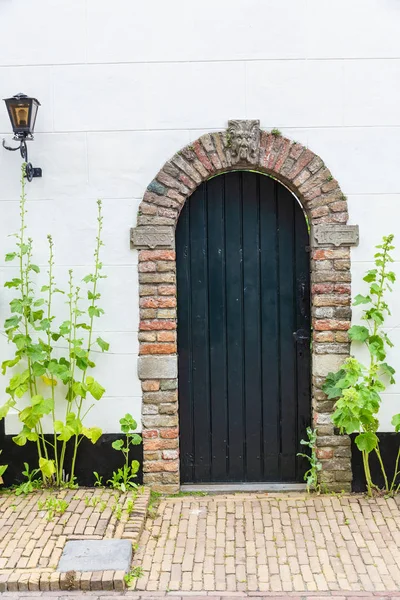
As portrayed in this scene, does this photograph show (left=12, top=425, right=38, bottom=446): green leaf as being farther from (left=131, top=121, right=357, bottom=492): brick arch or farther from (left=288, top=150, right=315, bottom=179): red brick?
(left=288, top=150, right=315, bottom=179): red brick

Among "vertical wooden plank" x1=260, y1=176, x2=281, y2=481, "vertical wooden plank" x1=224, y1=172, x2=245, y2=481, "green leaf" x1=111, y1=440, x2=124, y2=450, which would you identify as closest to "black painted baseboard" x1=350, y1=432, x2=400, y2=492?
"vertical wooden plank" x1=260, y1=176, x2=281, y2=481

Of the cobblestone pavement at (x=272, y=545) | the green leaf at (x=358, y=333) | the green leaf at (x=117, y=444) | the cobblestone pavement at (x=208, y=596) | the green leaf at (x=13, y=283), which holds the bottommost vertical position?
the cobblestone pavement at (x=208, y=596)

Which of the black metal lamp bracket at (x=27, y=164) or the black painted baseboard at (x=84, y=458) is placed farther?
the black painted baseboard at (x=84, y=458)

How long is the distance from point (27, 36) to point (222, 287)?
2280 mm

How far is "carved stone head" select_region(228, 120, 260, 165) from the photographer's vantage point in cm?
451

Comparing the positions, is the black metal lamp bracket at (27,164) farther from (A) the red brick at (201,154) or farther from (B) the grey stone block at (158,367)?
(B) the grey stone block at (158,367)

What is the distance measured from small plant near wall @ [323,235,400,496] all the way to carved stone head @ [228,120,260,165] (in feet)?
3.63

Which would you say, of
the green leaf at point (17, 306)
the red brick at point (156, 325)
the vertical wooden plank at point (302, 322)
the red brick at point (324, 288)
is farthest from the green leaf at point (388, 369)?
the green leaf at point (17, 306)

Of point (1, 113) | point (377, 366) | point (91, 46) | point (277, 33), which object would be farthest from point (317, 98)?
point (1, 113)

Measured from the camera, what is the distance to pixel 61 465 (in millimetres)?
4691

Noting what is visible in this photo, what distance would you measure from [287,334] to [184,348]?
0.78m

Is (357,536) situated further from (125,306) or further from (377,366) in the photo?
(125,306)

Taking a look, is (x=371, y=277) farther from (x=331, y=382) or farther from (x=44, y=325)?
(x=44, y=325)

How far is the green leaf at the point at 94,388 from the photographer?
14.9ft
